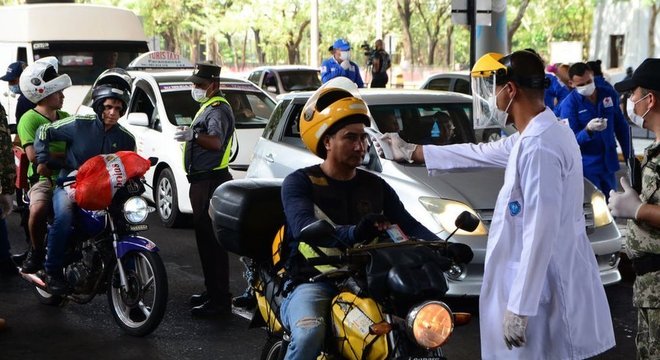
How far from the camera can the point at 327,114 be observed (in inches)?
180

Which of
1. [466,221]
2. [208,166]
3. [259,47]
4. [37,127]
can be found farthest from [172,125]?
[259,47]

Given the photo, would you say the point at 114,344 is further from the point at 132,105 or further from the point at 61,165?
the point at 132,105

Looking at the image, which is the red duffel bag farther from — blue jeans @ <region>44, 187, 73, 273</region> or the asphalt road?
the asphalt road

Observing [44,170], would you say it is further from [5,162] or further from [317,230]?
[317,230]

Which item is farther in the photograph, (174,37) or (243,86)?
(174,37)

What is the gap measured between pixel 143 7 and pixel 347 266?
178ft

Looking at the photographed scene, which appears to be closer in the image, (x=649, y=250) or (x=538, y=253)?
(x=538, y=253)

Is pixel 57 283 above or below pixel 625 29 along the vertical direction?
below

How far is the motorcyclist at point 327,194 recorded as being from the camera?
4.42m

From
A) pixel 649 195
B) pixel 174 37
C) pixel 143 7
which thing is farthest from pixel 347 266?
pixel 174 37

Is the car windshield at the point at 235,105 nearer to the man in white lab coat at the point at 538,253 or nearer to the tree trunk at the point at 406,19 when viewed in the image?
the man in white lab coat at the point at 538,253

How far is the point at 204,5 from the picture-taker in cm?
5806

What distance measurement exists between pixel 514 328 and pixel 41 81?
5257 millimetres

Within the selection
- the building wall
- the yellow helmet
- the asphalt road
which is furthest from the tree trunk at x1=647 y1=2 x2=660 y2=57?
the yellow helmet
